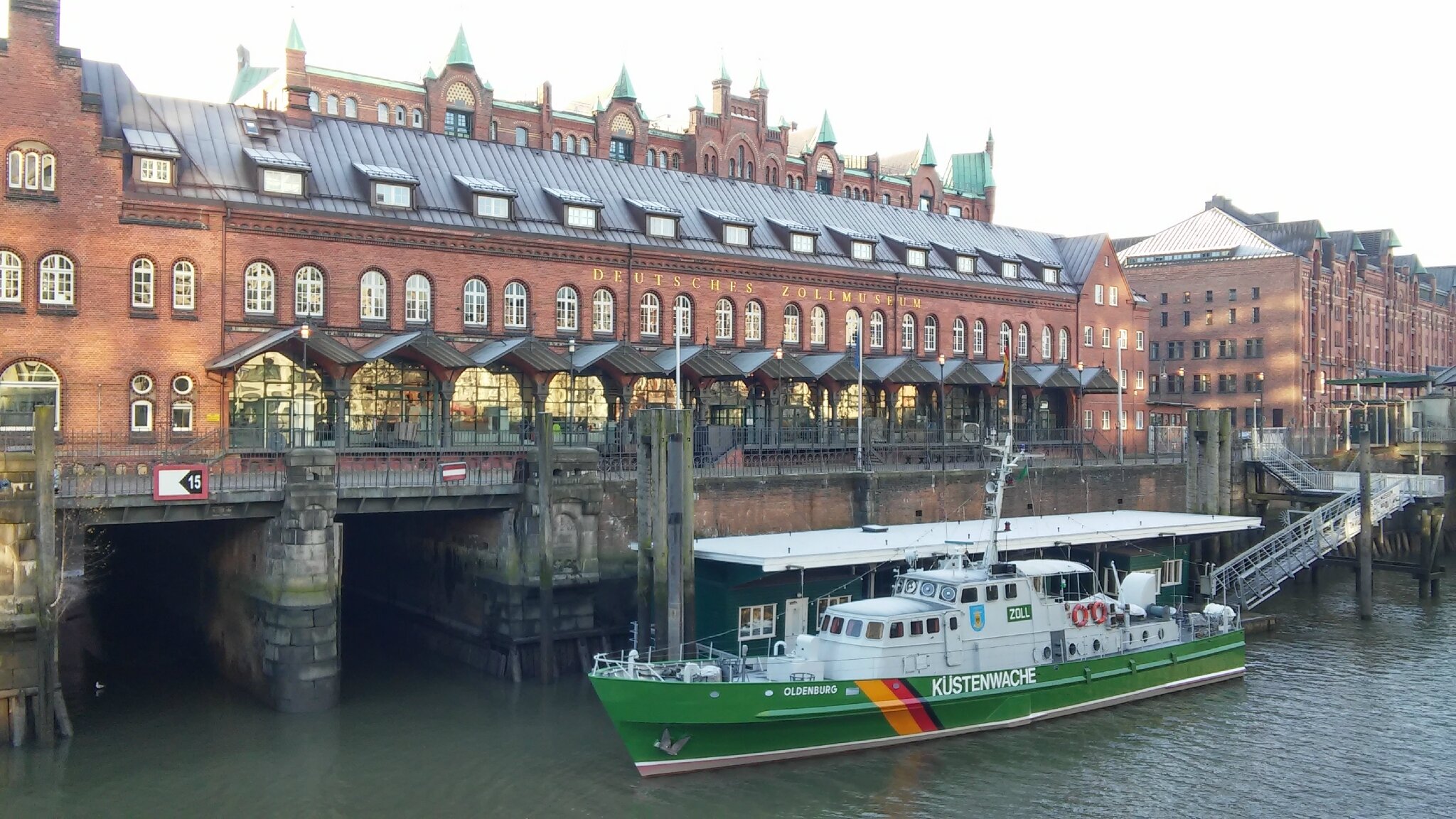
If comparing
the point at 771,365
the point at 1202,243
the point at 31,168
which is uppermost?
the point at 1202,243

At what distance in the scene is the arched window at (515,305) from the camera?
51.2m

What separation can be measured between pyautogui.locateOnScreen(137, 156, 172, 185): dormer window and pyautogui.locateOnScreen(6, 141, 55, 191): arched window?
2962 mm

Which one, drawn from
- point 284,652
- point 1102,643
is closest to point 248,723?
point 284,652

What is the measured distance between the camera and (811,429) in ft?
181

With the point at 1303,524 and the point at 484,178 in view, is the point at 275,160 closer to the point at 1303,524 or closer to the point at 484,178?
the point at 484,178

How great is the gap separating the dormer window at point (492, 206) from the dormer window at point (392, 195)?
2.85 metres

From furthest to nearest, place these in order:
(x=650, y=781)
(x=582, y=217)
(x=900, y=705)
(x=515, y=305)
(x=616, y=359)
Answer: (x=582, y=217), (x=515, y=305), (x=616, y=359), (x=900, y=705), (x=650, y=781)

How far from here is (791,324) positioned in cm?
6116

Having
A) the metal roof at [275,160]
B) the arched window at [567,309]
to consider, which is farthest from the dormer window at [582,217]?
the metal roof at [275,160]

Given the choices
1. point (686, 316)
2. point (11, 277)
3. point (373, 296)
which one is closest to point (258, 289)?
point (373, 296)

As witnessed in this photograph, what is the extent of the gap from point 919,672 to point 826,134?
78703mm

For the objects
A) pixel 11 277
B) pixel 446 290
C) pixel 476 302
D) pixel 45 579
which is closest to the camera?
→ pixel 45 579

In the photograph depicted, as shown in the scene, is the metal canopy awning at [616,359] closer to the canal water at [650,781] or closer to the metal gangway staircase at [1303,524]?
the canal water at [650,781]

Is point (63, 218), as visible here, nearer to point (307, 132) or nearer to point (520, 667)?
point (307, 132)
